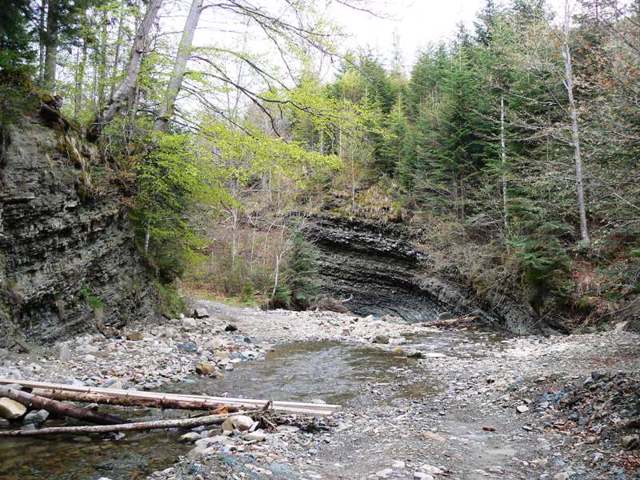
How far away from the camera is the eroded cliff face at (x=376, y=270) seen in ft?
84.1

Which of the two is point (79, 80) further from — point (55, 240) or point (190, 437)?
Answer: point (190, 437)

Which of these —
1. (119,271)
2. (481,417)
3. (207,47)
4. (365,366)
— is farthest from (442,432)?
(207,47)

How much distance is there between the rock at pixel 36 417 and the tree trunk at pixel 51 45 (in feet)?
25.2

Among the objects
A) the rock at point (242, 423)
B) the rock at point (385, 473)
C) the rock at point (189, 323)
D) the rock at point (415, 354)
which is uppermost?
the rock at point (385, 473)

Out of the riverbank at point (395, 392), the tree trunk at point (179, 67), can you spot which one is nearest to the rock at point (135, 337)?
the riverbank at point (395, 392)

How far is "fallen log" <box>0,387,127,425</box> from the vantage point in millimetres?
5301

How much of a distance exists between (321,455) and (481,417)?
7.98ft

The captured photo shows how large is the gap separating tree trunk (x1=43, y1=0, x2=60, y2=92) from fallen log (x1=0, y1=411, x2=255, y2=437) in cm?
810

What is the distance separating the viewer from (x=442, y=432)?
5285 mm

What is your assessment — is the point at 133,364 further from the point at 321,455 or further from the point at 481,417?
the point at 481,417

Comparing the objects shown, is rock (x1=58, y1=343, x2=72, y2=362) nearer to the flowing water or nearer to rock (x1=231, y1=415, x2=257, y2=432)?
the flowing water

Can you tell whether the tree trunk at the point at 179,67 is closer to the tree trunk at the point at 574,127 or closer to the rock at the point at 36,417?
the rock at the point at 36,417

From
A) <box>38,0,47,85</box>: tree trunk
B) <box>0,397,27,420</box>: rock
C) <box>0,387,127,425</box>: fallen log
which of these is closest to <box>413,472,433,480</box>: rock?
<box>0,387,127,425</box>: fallen log

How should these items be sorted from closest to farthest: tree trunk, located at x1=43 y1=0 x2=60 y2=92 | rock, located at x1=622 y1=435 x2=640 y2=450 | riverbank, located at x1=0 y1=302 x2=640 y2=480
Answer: rock, located at x1=622 y1=435 x2=640 y2=450 < riverbank, located at x1=0 y1=302 x2=640 y2=480 < tree trunk, located at x1=43 y1=0 x2=60 y2=92
